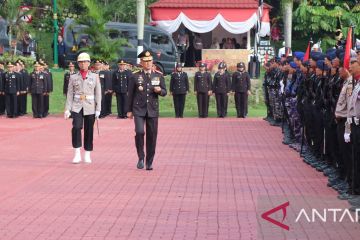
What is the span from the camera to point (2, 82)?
32.3m

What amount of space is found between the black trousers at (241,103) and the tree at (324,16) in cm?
1354

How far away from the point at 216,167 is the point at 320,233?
21.6 ft

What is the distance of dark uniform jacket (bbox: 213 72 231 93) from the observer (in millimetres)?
32688

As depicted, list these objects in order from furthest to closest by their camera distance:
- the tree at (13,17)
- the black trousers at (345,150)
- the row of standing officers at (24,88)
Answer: the tree at (13,17) < the row of standing officers at (24,88) < the black trousers at (345,150)

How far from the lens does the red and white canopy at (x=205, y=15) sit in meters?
43.2

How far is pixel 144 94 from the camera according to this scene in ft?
51.1

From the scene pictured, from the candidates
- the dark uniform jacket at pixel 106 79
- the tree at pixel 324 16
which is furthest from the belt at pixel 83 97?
the tree at pixel 324 16

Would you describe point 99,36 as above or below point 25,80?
above

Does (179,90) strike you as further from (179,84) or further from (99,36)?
(99,36)

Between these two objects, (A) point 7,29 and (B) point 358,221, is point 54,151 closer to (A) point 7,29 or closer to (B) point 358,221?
(B) point 358,221

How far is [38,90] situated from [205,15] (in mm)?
13933

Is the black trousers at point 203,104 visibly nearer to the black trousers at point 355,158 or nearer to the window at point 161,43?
the window at point 161,43

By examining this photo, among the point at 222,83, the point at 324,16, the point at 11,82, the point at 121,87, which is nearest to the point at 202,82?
the point at 222,83

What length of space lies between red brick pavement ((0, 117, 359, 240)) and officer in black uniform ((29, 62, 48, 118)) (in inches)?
344
